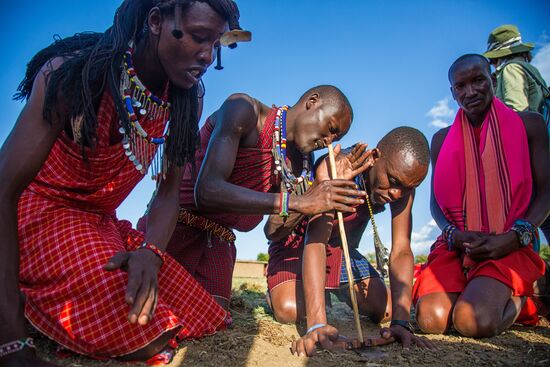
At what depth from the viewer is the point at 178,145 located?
2430mm

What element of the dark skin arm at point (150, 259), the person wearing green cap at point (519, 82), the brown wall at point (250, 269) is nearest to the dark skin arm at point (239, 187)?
the dark skin arm at point (150, 259)

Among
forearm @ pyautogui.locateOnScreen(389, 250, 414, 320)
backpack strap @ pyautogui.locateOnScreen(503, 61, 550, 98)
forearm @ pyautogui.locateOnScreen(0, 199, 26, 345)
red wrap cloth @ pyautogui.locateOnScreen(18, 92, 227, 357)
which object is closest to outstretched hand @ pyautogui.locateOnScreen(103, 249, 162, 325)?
red wrap cloth @ pyautogui.locateOnScreen(18, 92, 227, 357)

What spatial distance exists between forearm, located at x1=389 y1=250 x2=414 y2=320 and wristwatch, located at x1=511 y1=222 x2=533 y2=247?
2.50 feet

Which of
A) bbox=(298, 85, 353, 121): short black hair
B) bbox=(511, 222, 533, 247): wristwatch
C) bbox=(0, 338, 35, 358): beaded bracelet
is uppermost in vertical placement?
bbox=(298, 85, 353, 121): short black hair

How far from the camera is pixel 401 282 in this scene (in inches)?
115

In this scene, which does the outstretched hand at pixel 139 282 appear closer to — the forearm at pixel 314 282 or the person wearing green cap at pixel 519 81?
the forearm at pixel 314 282

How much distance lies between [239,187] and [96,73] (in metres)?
1.01

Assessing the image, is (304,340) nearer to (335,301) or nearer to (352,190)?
(352,190)

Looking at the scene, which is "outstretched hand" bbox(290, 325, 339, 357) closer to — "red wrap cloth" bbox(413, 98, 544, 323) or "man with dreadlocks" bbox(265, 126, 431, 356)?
"man with dreadlocks" bbox(265, 126, 431, 356)

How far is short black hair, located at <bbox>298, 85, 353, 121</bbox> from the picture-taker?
3.10 m

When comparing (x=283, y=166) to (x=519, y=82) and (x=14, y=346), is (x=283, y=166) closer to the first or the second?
(x=14, y=346)

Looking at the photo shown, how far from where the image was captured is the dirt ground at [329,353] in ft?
6.62

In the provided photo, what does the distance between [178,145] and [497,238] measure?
90.2 inches

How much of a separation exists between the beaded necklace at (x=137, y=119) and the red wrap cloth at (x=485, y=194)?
2.28 metres
